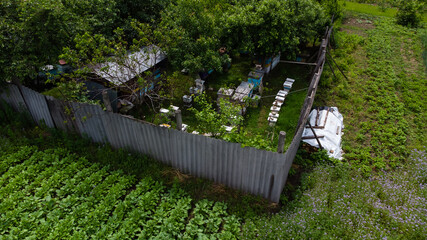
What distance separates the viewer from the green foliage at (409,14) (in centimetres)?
2092

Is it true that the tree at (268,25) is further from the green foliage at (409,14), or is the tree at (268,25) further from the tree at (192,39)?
the green foliage at (409,14)

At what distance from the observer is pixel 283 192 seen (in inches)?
306

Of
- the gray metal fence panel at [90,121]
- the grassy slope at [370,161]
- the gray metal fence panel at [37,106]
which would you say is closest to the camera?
the grassy slope at [370,161]

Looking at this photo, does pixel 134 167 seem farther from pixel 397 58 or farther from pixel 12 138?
pixel 397 58

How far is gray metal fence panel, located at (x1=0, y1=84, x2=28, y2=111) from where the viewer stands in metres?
9.45

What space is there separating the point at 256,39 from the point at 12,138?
34.9 ft

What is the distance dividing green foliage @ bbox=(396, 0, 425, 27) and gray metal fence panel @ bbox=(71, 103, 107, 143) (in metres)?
23.6

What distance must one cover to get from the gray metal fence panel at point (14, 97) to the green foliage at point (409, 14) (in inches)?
1006

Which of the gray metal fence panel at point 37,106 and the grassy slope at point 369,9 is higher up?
the grassy slope at point 369,9

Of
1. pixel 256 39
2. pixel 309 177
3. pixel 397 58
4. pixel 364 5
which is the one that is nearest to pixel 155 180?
pixel 309 177

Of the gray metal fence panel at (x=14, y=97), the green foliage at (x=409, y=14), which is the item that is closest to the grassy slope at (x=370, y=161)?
the green foliage at (x=409, y=14)

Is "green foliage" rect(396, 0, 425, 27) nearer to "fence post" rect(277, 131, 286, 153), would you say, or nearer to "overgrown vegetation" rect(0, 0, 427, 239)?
"overgrown vegetation" rect(0, 0, 427, 239)

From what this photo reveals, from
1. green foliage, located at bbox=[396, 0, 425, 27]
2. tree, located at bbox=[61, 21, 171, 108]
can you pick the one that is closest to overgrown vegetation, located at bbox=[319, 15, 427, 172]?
green foliage, located at bbox=[396, 0, 425, 27]

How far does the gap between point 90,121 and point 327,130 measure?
321 inches
